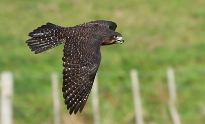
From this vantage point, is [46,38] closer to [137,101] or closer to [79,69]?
[79,69]

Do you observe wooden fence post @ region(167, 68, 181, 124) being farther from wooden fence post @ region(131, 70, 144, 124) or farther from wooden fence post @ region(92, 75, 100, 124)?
wooden fence post @ region(92, 75, 100, 124)

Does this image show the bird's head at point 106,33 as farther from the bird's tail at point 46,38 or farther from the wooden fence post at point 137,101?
→ the wooden fence post at point 137,101

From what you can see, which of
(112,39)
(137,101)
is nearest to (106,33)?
(112,39)

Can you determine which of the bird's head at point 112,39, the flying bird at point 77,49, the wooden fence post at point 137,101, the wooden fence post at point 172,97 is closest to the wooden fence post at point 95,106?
the wooden fence post at point 137,101

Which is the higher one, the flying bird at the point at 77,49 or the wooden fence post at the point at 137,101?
the wooden fence post at the point at 137,101

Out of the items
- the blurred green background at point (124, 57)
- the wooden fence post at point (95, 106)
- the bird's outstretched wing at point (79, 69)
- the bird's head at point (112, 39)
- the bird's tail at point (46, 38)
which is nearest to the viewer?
the bird's outstretched wing at point (79, 69)

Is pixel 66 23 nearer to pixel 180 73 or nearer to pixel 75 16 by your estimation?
pixel 75 16
